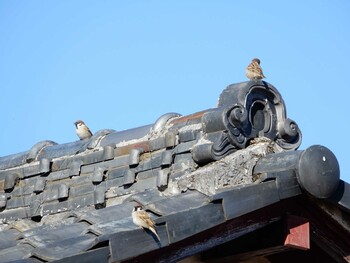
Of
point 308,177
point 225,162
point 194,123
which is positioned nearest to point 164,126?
point 194,123

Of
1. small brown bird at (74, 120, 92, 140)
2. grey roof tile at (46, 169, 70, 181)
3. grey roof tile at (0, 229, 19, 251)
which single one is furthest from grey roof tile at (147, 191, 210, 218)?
small brown bird at (74, 120, 92, 140)

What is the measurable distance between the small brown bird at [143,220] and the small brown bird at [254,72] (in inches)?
111

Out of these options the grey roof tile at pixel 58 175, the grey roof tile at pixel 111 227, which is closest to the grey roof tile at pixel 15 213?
the grey roof tile at pixel 58 175

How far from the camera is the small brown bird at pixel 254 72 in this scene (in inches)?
288

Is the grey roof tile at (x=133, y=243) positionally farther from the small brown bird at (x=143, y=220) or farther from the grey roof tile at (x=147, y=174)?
the grey roof tile at (x=147, y=174)

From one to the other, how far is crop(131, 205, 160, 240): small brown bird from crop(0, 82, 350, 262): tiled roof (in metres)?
0.04

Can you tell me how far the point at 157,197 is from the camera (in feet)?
17.9

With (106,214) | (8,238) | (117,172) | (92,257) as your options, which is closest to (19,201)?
(117,172)

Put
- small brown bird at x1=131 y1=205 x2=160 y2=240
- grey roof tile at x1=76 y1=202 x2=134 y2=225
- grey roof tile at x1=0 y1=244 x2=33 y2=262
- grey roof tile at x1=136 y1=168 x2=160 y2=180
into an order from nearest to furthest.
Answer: grey roof tile at x1=0 y1=244 x2=33 y2=262, small brown bird at x1=131 y1=205 x2=160 y2=240, grey roof tile at x1=76 y1=202 x2=134 y2=225, grey roof tile at x1=136 y1=168 x2=160 y2=180

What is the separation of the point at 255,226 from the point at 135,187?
3.12 feet

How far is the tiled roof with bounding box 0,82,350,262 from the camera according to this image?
4.58m

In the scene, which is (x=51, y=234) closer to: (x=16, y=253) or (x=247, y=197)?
(x=16, y=253)

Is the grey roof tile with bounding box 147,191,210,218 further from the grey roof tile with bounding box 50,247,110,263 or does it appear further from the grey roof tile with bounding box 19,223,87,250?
the grey roof tile with bounding box 50,247,110,263

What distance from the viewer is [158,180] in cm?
589
